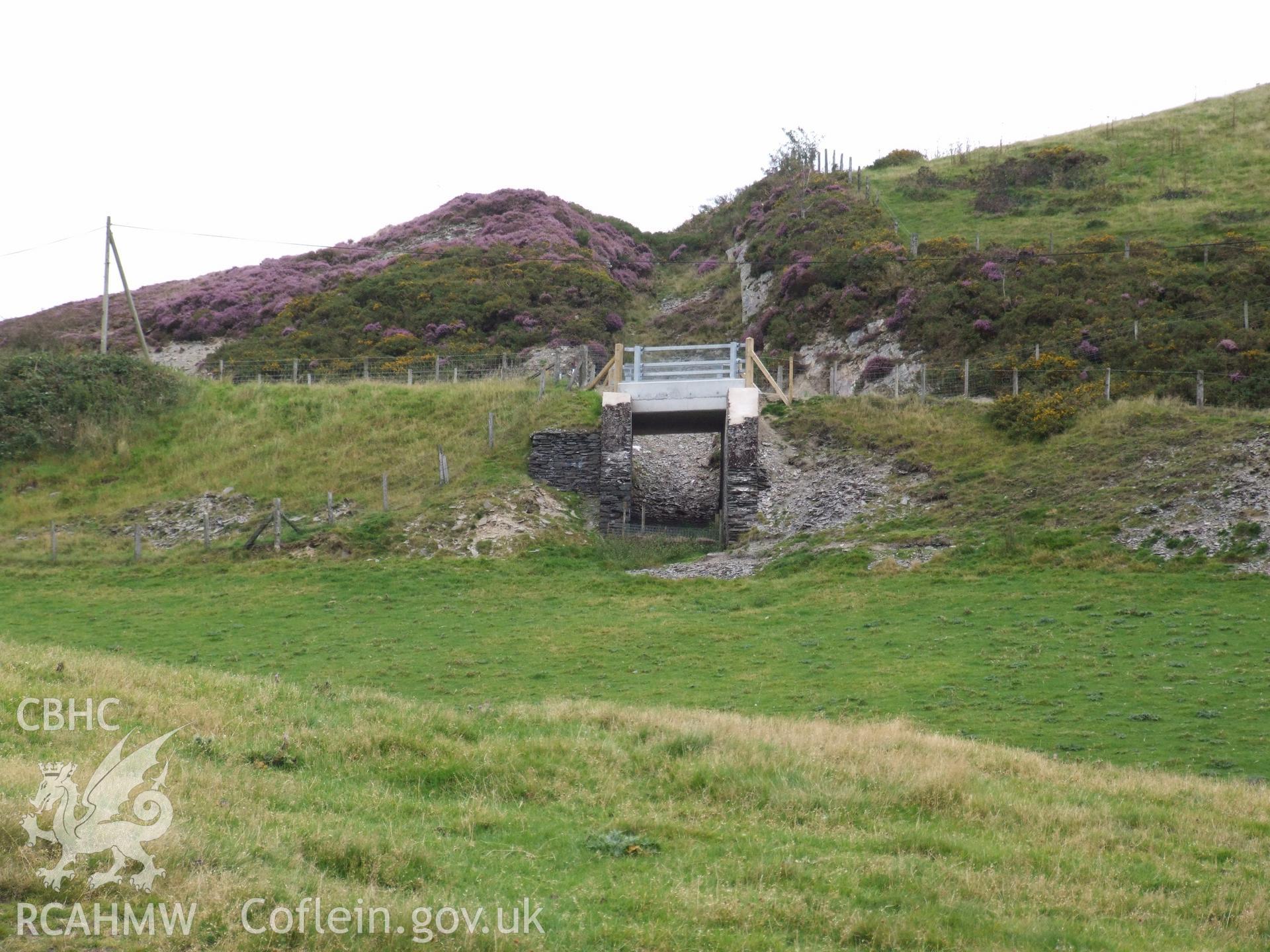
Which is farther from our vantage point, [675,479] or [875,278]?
[875,278]

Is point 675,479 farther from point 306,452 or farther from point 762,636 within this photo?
point 762,636

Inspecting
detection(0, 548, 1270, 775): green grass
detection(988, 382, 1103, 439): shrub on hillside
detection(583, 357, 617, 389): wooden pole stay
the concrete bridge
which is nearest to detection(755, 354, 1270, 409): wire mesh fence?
detection(988, 382, 1103, 439): shrub on hillside

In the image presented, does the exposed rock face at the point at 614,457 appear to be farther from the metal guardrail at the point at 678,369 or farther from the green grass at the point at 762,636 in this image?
the green grass at the point at 762,636

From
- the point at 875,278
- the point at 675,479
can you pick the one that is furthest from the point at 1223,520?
the point at 875,278

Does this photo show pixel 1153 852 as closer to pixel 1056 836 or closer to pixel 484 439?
pixel 1056 836

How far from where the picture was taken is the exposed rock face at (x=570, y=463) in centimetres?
3653

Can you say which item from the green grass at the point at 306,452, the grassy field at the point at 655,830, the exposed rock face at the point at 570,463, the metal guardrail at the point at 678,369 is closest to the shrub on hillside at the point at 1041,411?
the metal guardrail at the point at 678,369

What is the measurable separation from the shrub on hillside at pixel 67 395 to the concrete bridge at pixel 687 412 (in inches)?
776

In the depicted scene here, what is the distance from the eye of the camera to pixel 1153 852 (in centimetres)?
1014

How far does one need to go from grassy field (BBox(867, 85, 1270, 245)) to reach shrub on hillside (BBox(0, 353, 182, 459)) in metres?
40.1

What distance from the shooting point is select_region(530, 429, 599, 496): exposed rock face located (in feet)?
120

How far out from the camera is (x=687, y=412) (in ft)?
123

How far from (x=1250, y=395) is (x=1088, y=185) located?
33.8 metres

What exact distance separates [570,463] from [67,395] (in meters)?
21.0
